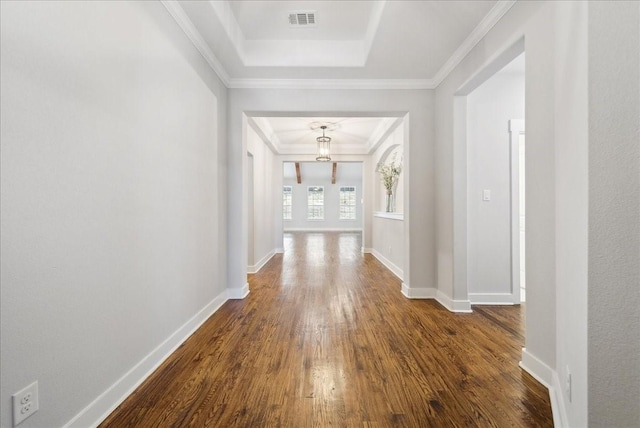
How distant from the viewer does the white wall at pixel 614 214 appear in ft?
3.08

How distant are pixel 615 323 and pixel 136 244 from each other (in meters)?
2.22

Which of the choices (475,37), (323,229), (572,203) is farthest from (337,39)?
(323,229)

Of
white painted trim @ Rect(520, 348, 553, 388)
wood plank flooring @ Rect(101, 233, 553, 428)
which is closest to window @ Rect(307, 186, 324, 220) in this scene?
wood plank flooring @ Rect(101, 233, 553, 428)

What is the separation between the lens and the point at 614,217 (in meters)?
0.97

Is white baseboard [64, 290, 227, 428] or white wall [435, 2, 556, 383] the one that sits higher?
white wall [435, 2, 556, 383]

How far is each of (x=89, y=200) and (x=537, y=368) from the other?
2.72 meters

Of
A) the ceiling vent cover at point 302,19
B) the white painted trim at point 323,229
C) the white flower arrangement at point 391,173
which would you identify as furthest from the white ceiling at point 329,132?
the white painted trim at point 323,229

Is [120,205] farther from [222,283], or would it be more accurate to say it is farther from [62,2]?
[222,283]

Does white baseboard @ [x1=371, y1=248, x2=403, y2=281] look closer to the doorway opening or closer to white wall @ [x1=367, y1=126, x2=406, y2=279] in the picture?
white wall @ [x1=367, y1=126, x2=406, y2=279]

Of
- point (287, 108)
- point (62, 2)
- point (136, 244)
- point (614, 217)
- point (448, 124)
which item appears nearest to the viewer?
point (614, 217)

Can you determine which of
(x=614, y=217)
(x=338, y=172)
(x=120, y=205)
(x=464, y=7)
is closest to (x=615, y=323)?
(x=614, y=217)

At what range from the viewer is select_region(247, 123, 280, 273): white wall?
16.7 ft

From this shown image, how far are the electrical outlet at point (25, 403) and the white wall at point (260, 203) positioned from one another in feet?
12.6

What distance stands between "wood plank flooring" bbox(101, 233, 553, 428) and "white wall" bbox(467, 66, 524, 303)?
361 mm
